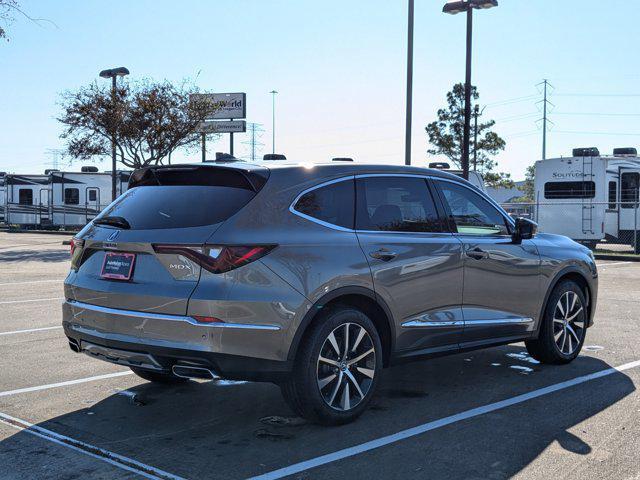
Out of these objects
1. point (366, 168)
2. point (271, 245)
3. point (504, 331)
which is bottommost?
point (504, 331)

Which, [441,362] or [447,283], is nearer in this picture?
[447,283]

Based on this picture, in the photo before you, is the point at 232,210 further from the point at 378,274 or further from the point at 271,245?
the point at 378,274

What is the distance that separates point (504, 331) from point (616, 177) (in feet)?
68.4

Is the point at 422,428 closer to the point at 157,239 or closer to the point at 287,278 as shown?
the point at 287,278

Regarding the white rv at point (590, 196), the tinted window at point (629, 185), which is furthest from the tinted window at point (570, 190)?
the tinted window at point (629, 185)

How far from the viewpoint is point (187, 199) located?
474 centimetres

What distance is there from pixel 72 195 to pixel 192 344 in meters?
37.1

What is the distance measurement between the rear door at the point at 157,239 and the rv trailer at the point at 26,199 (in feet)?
125

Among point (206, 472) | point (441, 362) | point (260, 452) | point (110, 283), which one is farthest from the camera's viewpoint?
point (441, 362)

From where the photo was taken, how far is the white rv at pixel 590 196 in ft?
79.8

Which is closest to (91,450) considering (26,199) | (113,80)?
(113,80)

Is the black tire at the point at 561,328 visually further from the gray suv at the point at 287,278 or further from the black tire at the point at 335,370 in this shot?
the black tire at the point at 335,370

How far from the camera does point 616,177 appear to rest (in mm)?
24875

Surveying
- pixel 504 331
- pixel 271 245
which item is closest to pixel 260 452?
pixel 271 245
